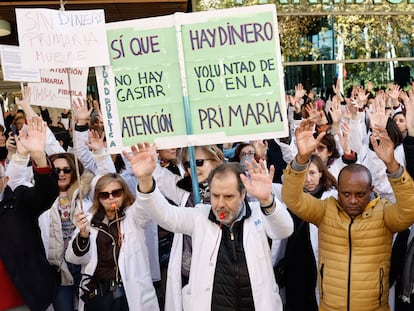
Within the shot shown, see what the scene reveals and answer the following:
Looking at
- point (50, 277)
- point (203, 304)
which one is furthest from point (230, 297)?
point (50, 277)

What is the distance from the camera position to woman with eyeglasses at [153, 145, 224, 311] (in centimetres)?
307

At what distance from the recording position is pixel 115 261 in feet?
10.2

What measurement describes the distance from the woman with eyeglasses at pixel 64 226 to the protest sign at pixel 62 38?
2.97 ft

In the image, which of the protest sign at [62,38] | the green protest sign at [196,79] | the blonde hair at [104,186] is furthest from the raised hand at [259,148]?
the protest sign at [62,38]

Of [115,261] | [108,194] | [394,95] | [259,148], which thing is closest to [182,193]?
[108,194]

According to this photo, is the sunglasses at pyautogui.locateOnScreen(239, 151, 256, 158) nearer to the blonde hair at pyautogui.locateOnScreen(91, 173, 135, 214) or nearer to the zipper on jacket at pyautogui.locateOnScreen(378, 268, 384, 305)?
the blonde hair at pyautogui.locateOnScreen(91, 173, 135, 214)

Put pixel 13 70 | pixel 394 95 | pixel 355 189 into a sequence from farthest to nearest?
pixel 394 95
pixel 13 70
pixel 355 189

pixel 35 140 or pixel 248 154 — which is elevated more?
pixel 35 140

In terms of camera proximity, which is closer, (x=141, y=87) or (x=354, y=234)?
(x=354, y=234)

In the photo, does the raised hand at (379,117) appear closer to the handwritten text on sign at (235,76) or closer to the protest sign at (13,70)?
the handwritten text on sign at (235,76)

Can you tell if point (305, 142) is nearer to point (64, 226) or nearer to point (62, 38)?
point (62, 38)

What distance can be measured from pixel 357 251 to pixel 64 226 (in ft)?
6.91

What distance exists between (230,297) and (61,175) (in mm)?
1871

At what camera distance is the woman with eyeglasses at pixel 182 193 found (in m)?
3.07
